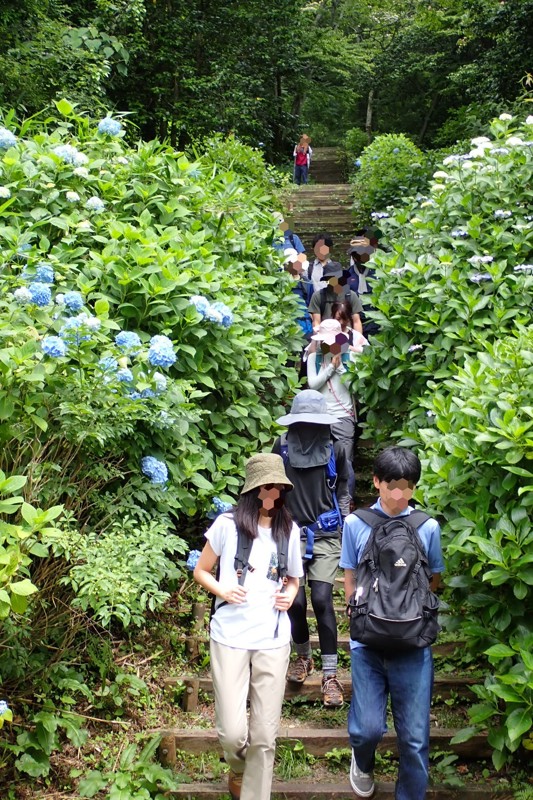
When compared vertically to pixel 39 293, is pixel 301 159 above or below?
above

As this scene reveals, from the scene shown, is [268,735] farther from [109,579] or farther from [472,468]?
[472,468]

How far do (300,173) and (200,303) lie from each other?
13.3 metres

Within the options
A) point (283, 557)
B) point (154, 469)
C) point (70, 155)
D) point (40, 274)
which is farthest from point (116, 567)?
point (70, 155)

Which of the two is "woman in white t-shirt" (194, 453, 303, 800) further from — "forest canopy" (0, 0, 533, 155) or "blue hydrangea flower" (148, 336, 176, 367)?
"forest canopy" (0, 0, 533, 155)

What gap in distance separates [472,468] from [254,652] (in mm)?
1283

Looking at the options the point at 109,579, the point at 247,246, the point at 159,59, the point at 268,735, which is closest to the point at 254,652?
the point at 268,735

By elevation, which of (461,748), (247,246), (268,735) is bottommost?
(461,748)

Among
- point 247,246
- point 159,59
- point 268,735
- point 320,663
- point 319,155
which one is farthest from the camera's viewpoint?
point 319,155

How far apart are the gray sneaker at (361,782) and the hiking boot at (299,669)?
93 centimetres

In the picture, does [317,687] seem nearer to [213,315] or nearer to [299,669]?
[299,669]

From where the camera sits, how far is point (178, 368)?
16.5 ft

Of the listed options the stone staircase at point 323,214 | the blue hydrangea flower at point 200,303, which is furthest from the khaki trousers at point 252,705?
the stone staircase at point 323,214

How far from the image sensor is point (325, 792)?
3.76 meters

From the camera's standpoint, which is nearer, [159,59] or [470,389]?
[470,389]
